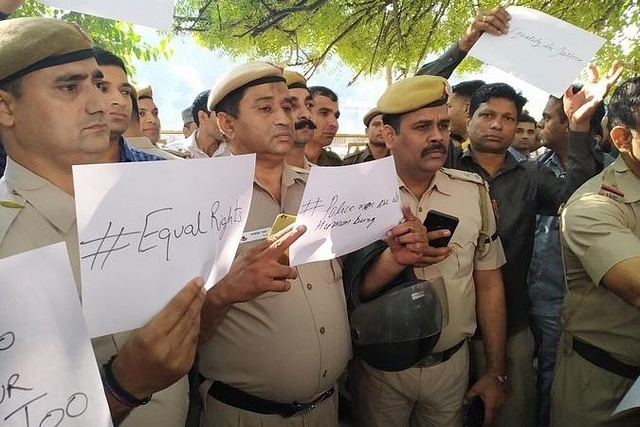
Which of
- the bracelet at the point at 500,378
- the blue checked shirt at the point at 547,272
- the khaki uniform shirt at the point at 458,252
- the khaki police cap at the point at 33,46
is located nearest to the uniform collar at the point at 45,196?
the khaki police cap at the point at 33,46

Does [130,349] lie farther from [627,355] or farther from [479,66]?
[479,66]

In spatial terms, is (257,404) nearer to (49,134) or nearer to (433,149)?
(49,134)

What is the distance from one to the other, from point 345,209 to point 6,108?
0.97m

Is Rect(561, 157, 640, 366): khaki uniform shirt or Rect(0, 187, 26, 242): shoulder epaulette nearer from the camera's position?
Rect(0, 187, 26, 242): shoulder epaulette

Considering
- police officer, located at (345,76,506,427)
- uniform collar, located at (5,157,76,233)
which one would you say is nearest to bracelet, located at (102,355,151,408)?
uniform collar, located at (5,157,76,233)

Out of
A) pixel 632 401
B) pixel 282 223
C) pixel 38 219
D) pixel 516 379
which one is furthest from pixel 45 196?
pixel 516 379

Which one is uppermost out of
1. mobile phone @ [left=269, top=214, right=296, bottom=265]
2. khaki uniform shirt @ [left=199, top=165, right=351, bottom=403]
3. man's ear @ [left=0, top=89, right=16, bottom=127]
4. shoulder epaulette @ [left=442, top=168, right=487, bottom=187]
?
man's ear @ [left=0, top=89, right=16, bottom=127]

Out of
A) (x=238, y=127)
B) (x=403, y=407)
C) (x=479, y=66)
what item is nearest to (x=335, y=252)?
(x=238, y=127)

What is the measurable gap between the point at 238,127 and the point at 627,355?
183 centimetres

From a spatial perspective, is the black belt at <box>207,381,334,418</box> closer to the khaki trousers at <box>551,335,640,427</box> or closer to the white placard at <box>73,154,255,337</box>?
the white placard at <box>73,154,255,337</box>

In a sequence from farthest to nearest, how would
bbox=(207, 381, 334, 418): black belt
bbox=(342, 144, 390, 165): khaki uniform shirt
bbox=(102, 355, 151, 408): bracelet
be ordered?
bbox=(342, 144, 390, 165): khaki uniform shirt, bbox=(207, 381, 334, 418): black belt, bbox=(102, 355, 151, 408): bracelet

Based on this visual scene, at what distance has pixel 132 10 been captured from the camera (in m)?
1.55

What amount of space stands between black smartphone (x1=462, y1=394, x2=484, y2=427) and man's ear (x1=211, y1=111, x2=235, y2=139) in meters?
1.70

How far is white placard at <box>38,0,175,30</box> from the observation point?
4.88 feet
